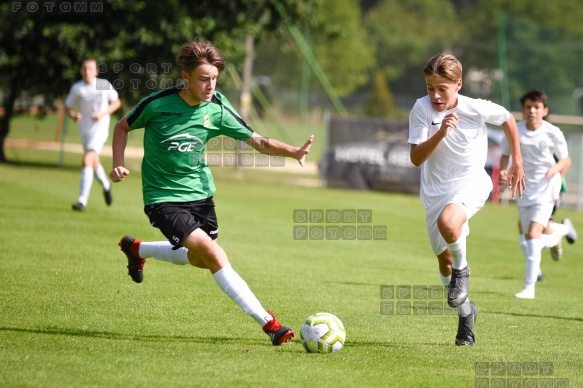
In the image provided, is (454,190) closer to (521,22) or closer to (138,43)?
(138,43)

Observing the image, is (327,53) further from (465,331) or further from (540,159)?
(465,331)

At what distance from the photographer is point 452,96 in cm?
695

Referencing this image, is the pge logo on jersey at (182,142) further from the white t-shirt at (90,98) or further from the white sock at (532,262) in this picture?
the white t-shirt at (90,98)

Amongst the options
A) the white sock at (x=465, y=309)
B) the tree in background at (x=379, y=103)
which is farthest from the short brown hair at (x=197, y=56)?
the tree in background at (x=379, y=103)

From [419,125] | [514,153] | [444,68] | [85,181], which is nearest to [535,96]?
[514,153]

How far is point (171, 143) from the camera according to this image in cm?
676

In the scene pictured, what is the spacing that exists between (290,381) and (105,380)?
1.09 metres

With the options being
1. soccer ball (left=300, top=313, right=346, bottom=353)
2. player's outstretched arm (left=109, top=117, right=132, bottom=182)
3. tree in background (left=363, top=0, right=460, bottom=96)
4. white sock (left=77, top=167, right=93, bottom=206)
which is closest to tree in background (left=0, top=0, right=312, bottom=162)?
white sock (left=77, top=167, right=93, bottom=206)

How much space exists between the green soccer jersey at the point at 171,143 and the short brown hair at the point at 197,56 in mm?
281

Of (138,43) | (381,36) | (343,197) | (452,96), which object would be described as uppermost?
(381,36)

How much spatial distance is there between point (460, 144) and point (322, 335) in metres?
1.83

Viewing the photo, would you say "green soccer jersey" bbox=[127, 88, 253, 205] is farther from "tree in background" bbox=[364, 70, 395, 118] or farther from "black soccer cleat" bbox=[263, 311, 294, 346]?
"tree in background" bbox=[364, 70, 395, 118]

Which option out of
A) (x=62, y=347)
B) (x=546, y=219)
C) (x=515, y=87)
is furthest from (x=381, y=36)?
(x=62, y=347)

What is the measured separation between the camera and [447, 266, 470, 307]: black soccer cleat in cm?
688
